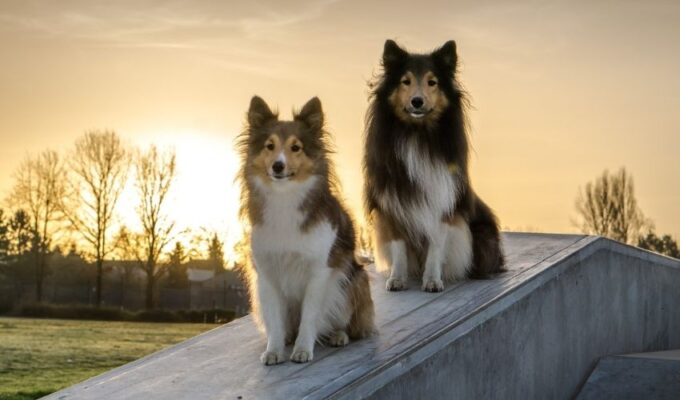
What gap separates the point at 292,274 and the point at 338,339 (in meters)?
0.61

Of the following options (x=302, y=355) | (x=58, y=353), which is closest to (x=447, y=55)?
(x=302, y=355)

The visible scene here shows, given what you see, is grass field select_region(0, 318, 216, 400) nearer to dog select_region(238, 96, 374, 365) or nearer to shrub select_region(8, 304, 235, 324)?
shrub select_region(8, 304, 235, 324)

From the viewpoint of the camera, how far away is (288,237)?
14.6ft

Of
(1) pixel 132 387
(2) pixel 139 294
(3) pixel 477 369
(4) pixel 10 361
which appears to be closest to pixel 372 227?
(3) pixel 477 369

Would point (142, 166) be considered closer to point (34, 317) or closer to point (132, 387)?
point (34, 317)

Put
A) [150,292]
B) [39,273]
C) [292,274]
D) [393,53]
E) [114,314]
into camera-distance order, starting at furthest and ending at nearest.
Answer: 1. [39,273]
2. [150,292]
3. [114,314]
4. [393,53]
5. [292,274]

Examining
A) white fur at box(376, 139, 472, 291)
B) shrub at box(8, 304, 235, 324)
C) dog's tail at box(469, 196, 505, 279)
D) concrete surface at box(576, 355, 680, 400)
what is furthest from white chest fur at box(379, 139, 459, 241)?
shrub at box(8, 304, 235, 324)

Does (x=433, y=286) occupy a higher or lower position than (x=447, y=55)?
lower

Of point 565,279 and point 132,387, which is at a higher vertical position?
point 565,279

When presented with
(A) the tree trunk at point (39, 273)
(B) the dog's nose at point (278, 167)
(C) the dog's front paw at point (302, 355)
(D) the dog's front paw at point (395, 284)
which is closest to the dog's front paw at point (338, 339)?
(C) the dog's front paw at point (302, 355)

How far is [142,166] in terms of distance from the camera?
33.7 meters

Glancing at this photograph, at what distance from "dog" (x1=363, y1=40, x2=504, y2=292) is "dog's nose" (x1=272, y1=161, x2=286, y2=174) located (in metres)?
1.96

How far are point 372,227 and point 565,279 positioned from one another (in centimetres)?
168

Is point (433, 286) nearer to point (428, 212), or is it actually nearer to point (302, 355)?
point (428, 212)
